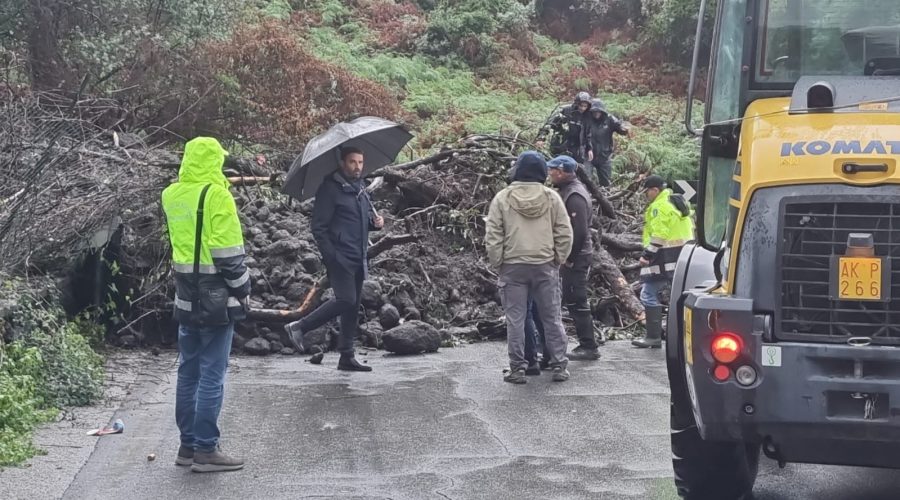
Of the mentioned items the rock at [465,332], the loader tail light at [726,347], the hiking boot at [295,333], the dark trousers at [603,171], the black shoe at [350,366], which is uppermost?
the dark trousers at [603,171]

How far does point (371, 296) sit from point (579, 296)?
2328 mm

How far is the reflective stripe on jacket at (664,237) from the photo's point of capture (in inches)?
516

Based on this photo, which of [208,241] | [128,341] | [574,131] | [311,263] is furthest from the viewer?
[574,131]

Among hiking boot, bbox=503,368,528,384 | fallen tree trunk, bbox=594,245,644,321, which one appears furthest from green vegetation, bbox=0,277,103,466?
fallen tree trunk, bbox=594,245,644,321

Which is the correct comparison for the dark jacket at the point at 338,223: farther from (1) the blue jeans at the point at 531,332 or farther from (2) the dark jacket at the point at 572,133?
(2) the dark jacket at the point at 572,133

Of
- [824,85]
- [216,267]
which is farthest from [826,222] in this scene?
[216,267]

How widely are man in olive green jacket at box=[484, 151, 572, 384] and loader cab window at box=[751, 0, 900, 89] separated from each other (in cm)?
388

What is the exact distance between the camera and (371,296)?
13133 millimetres

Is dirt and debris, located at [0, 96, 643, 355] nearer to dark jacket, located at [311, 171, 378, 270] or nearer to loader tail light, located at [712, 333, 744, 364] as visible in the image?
dark jacket, located at [311, 171, 378, 270]

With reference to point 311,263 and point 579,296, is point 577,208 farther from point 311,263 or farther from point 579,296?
point 311,263

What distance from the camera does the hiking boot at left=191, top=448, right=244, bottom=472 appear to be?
7625 millimetres

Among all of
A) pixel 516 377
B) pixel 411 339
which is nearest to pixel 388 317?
pixel 411 339

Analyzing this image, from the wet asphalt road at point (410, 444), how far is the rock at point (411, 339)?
34.0 inches

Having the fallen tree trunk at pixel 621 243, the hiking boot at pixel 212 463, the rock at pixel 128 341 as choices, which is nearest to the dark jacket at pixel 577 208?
the fallen tree trunk at pixel 621 243
